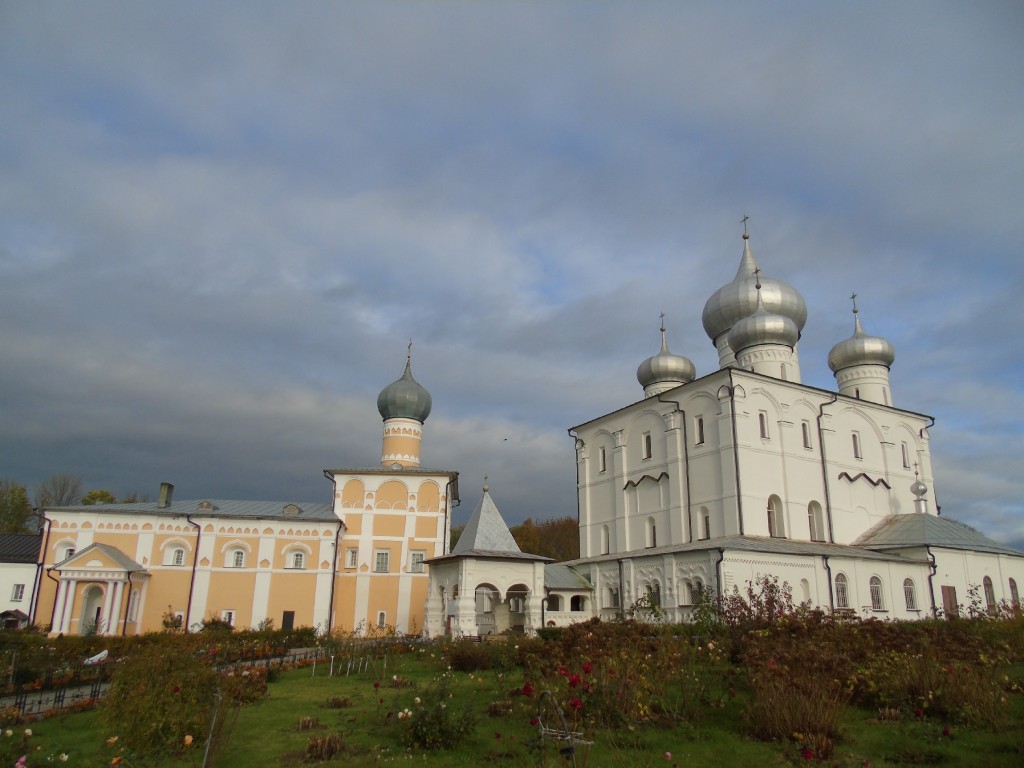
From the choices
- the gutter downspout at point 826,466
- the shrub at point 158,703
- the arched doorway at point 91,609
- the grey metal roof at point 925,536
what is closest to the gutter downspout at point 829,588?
the gutter downspout at point 826,466

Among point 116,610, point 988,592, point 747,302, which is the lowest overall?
point 116,610

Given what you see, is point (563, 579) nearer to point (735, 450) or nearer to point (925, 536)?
point (735, 450)

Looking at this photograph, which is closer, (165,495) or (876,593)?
(876,593)

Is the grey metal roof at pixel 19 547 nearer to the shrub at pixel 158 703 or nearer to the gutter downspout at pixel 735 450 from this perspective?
the shrub at pixel 158 703

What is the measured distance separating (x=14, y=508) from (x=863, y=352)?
158ft

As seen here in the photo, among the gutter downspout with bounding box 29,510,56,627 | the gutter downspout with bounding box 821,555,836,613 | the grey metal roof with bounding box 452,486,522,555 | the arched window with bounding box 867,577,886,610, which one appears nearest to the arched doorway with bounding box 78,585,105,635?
the gutter downspout with bounding box 29,510,56,627

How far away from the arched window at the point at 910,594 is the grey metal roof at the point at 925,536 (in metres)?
1.18

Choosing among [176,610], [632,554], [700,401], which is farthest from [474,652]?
[176,610]

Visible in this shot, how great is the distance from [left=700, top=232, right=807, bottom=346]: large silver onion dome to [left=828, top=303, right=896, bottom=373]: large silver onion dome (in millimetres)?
2975

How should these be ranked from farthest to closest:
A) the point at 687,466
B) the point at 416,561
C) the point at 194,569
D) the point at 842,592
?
1. the point at 416,561
2. the point at 194,569
3. the point at 687,466
4. the point at 842,592

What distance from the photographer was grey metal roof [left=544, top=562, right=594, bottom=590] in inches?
1007

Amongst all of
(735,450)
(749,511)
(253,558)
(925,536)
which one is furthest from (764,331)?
(253,558)

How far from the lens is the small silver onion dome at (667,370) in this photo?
106 ft

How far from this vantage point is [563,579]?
85.7ft
